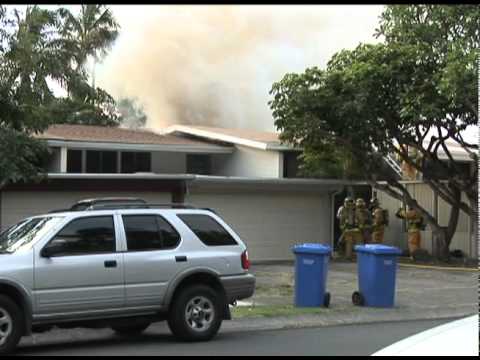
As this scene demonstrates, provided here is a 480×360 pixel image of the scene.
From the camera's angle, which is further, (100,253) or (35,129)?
(35,129)

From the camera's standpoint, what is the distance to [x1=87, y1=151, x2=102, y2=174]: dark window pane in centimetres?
2512

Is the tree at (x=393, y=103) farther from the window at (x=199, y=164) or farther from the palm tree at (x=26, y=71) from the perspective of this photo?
the palm tree at (x=26, y=71)

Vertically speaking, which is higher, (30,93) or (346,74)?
(346,74)

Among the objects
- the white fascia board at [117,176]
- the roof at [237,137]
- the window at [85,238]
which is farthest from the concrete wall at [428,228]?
the window at [85,238]

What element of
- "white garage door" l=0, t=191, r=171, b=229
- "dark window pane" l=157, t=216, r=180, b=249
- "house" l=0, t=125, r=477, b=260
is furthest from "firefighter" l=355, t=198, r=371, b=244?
"dark window pane" l=157, t=216, r=180, b=249

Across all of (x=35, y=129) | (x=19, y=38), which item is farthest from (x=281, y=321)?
(x=19, y=38)

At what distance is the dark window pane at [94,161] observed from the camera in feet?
82.4

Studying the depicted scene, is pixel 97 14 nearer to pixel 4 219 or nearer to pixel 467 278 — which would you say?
pixel 4 219

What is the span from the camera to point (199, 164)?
2789cm

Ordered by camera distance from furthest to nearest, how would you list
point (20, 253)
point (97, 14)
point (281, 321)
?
point (97, 14) < point (281, 321) < point (20, 253)

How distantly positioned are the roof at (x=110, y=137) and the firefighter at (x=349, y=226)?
4.85 m

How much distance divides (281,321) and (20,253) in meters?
4.63

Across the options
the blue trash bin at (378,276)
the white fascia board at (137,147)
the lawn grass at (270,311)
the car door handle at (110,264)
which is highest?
the white fascia board at (137,147)

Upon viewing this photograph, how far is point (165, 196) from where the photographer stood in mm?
22531
